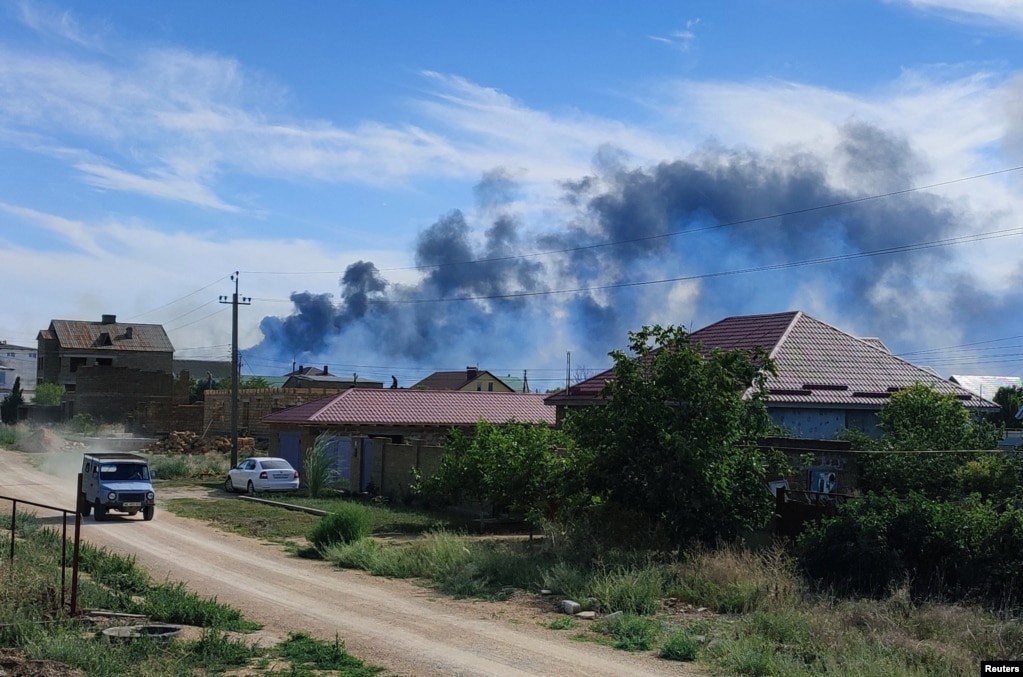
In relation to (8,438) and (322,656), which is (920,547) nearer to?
(322,656)

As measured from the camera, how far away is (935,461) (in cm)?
2011

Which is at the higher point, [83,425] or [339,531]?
[83,425]

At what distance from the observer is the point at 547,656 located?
12.0m

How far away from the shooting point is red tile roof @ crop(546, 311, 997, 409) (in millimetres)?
28094

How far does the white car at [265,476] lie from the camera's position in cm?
3650

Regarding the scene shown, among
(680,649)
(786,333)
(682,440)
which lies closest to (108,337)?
(786,333)

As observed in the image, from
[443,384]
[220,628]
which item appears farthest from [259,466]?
[443,384]

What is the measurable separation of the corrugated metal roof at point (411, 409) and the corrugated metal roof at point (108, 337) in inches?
2424

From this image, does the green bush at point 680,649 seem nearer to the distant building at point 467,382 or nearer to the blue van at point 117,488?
the blue van at point 117,488

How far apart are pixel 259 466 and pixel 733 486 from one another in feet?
75.4

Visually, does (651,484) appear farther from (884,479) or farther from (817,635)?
(817,635)

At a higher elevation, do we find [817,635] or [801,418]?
[801,418]

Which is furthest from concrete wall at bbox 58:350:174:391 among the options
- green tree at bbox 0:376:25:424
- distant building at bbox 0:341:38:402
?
distant building at bbox 0:341:38:402

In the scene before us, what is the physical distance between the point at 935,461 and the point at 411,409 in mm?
25765
